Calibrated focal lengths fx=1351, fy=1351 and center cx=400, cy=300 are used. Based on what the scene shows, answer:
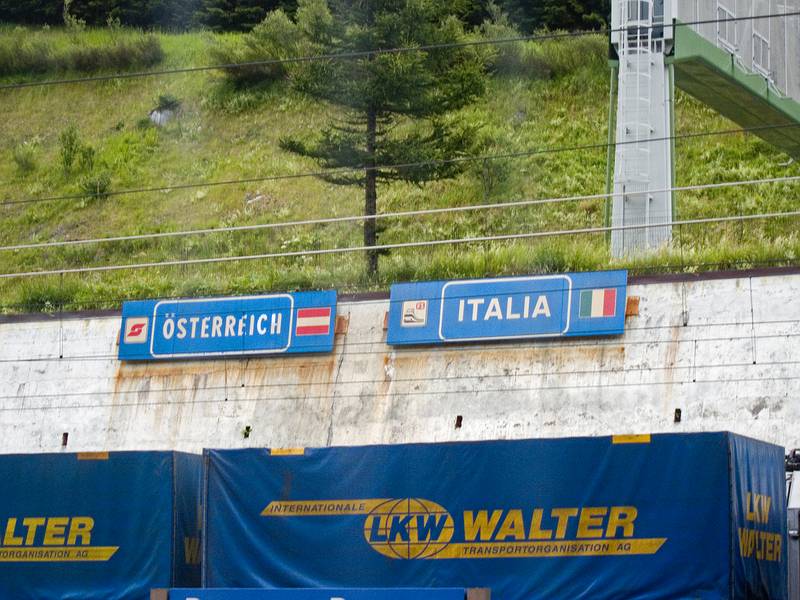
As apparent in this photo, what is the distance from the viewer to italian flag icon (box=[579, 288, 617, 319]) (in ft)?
72.9

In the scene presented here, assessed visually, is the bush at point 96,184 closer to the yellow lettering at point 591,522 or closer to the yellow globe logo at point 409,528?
the yellow globe logo at point 409,528

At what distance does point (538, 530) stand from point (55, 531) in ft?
18.9

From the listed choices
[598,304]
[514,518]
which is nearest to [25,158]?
[598,304]

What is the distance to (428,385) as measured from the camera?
2300 centimetres

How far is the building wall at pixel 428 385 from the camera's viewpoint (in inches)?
829

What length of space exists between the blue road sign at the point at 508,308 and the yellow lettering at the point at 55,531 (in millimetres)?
8948

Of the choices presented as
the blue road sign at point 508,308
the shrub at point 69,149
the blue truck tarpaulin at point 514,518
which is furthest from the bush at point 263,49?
the blue truck tarpaulin at point 514,518

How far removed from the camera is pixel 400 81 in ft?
96.6

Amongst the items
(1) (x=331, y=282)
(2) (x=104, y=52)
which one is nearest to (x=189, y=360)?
(1) (x=331, y=282)

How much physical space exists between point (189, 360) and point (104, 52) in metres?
36.8

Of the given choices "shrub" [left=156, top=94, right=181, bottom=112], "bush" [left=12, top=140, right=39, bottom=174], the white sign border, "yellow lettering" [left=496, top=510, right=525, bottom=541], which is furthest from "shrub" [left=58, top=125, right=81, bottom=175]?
"yellow lettering" [left=496, top=510, right=525, bottom=541]

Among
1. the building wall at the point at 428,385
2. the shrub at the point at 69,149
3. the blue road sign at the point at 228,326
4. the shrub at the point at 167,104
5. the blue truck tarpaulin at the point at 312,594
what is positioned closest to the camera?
the blue truck tarpaulin at the point at 312,594

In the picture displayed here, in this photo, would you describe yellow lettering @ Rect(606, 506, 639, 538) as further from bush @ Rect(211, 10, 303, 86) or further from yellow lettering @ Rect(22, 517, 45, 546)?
bush @ Rect(211, 10, 303, 86)

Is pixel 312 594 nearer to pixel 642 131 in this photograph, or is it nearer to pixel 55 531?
pixel 55 531
